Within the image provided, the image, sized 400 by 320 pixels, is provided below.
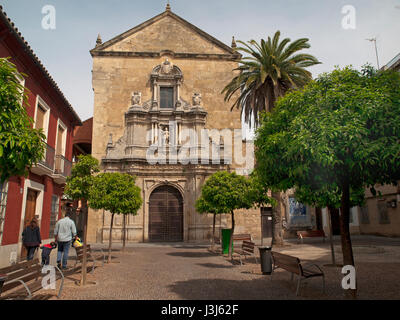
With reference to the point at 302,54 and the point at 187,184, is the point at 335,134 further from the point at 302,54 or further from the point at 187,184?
the point at 187,184

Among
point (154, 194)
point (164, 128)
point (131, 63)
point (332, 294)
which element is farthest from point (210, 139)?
point (332, 294)

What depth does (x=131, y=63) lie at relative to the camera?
25.0 m

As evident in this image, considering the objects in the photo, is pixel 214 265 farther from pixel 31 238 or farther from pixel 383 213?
pixel 383 213

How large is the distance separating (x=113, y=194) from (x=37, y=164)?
3.00 m

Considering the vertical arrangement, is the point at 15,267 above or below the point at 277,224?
below

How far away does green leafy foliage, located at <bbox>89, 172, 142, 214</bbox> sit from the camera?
42.3ft

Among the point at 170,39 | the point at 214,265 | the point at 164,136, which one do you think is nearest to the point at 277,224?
the point at 214,265

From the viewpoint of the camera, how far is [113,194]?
43.0 ft

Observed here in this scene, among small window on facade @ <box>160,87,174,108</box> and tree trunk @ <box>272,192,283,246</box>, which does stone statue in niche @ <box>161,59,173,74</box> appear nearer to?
small window on facade @ <box>160,87,174,108</box>

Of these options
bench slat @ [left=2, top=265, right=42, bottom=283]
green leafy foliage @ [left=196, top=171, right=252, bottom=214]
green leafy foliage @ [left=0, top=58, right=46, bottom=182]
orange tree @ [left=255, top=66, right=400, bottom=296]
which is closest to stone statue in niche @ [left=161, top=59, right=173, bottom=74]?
green leafy foliage @ [left=196, top=171, right=252, bottom=214]

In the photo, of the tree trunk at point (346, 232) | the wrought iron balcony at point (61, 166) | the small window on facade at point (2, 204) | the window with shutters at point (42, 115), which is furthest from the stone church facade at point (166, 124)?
the tree trunk at point (346, 232)

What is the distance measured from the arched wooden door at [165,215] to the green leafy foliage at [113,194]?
901cm

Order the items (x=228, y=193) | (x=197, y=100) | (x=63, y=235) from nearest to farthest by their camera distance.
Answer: (x=63, y=235) < (x=228, y=193) < (x=197, y=100)

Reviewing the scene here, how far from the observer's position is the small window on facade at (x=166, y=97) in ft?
82.3
